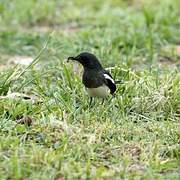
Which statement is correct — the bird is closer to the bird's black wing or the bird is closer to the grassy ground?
the bird's black wing

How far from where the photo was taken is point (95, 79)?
688 centimetres

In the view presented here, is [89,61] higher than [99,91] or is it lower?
higher

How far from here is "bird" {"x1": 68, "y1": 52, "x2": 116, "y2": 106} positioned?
685 cm

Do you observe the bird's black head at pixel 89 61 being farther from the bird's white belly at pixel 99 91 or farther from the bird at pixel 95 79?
the bird's white belly at pixel 99 91

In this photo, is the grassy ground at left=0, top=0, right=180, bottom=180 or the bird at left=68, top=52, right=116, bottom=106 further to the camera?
the bird at left=68, top=52, right=116, bottom=106

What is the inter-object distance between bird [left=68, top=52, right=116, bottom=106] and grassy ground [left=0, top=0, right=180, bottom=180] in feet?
0.36

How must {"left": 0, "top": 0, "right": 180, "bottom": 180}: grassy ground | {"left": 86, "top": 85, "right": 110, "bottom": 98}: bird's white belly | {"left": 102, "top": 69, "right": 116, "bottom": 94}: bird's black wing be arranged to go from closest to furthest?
{"left": 0, "top": 0, "right": 180, "bottom": 180}: grassy ground < {"left": 86, "top": 85, "right": 110, "bottom": 98}: bird's white belly < {"left": 102, "top": 69, "right": 116, "bottom": 94}: bird's black wing

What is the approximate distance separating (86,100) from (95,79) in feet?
0.81

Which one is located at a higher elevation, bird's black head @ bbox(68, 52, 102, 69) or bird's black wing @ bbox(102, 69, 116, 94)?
bird's black head @ bbox(68, 52, 102, 69)

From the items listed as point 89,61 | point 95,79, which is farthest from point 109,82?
point 89,61

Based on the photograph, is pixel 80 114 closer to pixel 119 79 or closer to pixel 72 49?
pixel 119 79

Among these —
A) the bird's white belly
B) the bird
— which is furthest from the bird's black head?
the bird's white belly

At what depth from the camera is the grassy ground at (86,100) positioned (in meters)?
5.46

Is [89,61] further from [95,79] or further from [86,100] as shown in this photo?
[86,100]
